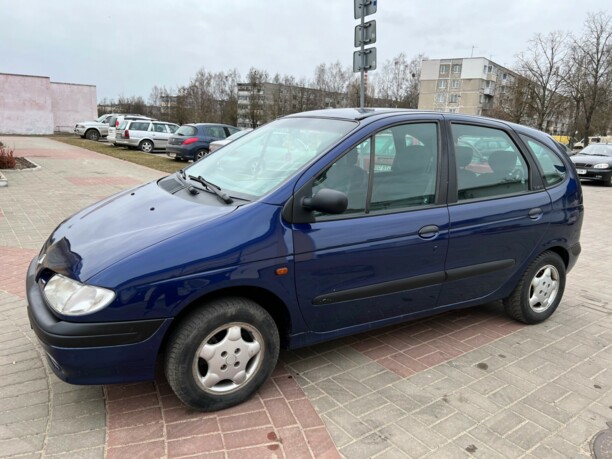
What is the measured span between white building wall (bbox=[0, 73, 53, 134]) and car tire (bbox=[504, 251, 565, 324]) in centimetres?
3670

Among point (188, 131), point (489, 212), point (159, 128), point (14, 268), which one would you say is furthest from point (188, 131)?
point (489, 212)

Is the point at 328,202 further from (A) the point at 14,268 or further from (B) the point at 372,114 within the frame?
(A) the point at 14,268

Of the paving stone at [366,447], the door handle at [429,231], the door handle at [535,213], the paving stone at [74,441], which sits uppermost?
the door handle at [535,213]

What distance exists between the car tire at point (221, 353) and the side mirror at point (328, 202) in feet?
2.21

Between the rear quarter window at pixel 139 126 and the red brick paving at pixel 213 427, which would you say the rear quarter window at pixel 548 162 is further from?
the rear quarter window at pixel 139 126

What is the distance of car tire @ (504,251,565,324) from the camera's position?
3.90 meters

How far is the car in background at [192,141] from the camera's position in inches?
689

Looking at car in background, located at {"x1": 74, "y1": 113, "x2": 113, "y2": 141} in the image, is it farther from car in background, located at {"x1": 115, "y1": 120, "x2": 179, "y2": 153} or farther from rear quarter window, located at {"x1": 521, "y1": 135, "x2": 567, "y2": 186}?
rear quarter window, located at {"x1": 521, "y1": 135, "x2": 567, "y2": 186}

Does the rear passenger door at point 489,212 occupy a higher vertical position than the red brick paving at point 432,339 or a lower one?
higher

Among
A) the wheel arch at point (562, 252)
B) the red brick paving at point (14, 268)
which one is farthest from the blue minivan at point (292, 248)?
the red brick paving at point (14, 268)

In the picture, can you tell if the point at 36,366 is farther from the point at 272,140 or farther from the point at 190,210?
the point at 272,140

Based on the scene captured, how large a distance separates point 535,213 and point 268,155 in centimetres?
222

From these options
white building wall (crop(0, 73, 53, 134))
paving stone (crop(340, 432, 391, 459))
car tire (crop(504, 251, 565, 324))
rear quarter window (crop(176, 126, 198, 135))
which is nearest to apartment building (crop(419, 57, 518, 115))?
white building wall (crop(0, 73, 53, 134))

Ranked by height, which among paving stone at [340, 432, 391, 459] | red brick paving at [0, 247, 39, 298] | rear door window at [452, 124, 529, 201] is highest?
rear door window at [452, 124, 529, 201]
